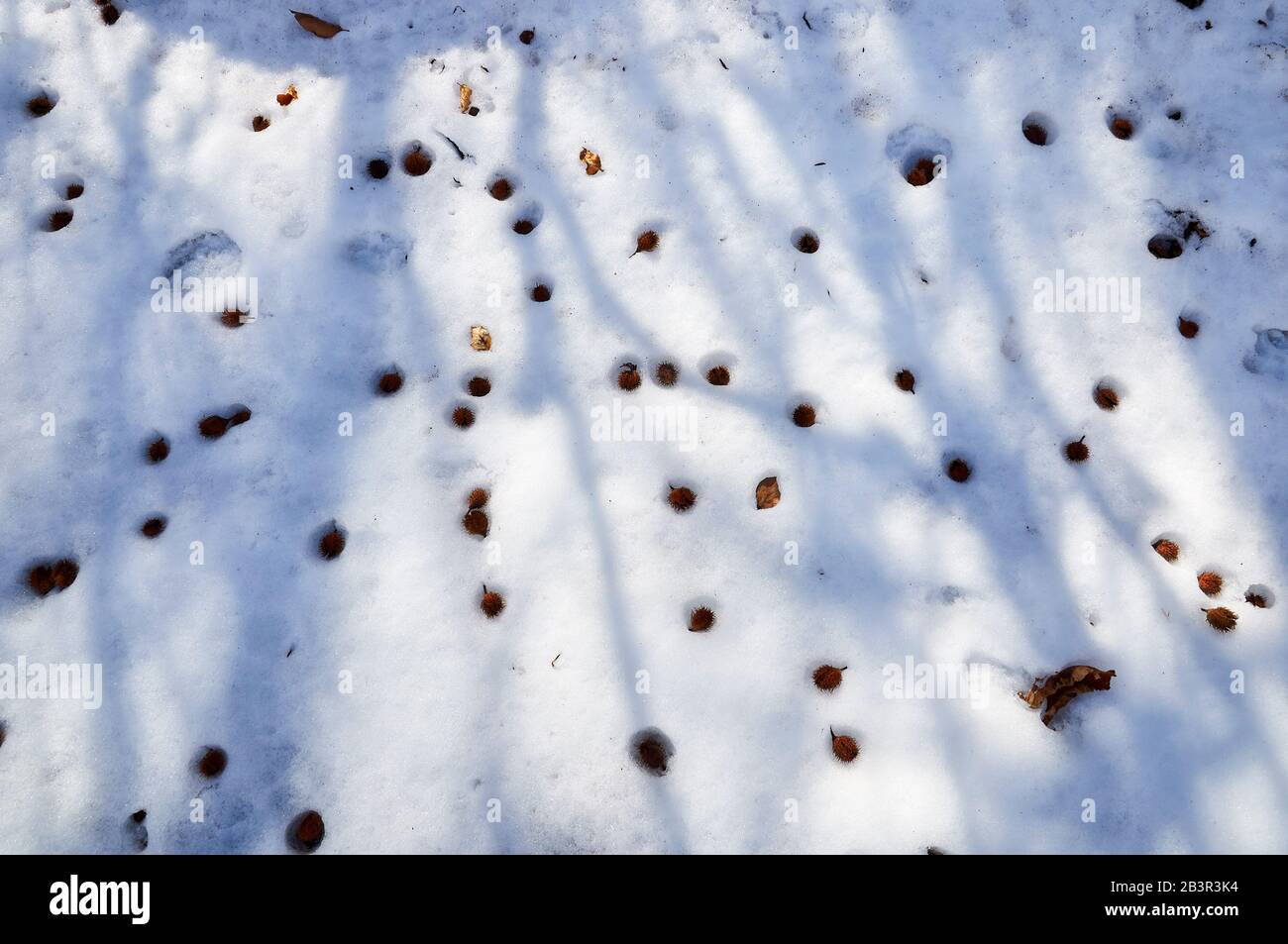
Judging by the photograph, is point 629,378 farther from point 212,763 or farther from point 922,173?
point 212,763

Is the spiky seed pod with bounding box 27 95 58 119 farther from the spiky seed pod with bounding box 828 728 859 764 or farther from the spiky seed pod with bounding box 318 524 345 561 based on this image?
the spiky seed pod with bounding box 828 728 859 764

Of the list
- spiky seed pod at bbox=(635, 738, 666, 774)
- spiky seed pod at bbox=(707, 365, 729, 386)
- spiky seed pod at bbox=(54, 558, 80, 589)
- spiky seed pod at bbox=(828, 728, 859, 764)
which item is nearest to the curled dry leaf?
spiky seed pod at bbox=(707, 365, 729, 386)


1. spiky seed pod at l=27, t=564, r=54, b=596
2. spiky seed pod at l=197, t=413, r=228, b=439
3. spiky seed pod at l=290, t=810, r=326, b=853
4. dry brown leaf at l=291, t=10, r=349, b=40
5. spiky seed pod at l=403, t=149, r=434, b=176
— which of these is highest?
dry brown leaf at l=291, t=10, r=349, b=40

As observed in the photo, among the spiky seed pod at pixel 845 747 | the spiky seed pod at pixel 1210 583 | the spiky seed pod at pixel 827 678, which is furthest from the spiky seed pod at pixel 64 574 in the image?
the spiky seed pod at pixel 1210 583

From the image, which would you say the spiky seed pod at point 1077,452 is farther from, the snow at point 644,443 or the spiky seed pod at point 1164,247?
the spiky seed pod at point 1164,247

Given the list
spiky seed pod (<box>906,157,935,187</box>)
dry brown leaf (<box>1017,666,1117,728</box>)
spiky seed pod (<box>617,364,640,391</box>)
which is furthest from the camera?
spiky seed pod (<box>906,157,935,187</box>)
